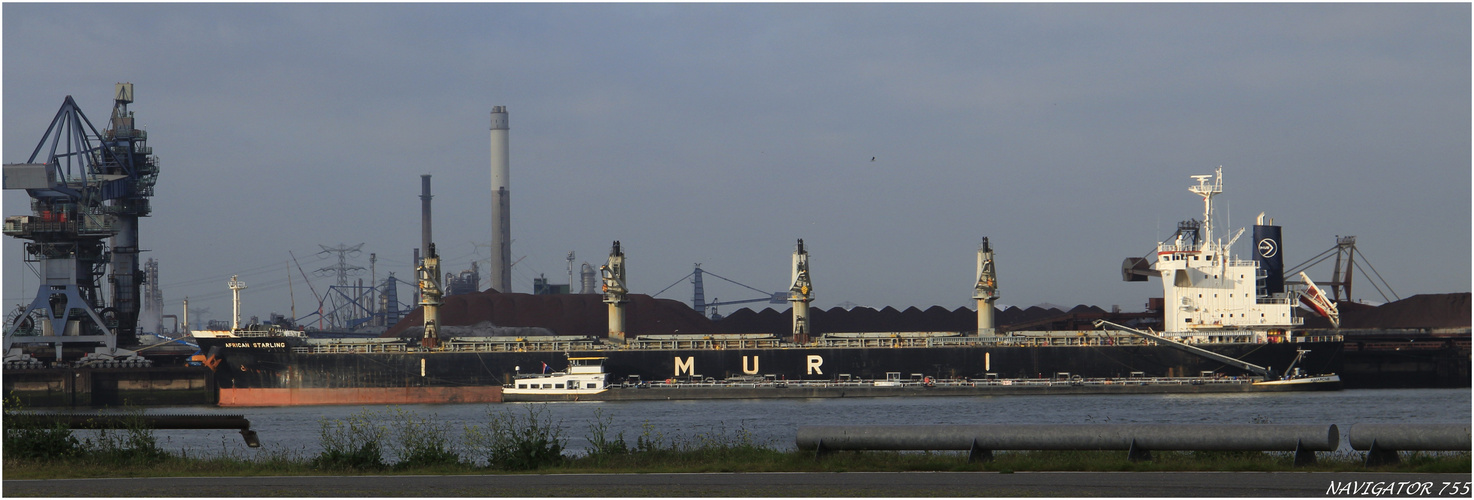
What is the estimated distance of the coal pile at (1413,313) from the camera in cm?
7875

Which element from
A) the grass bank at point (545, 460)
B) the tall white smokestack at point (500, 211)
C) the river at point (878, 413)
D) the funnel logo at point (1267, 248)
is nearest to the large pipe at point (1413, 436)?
the grass bank at point (545, 460)

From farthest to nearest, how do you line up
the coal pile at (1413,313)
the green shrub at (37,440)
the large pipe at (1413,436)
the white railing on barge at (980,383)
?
the coal pile at (1413,313)
the white railing on barge at (980,383)
the green shrub at (37,440)
the large pipe at (1413,436)

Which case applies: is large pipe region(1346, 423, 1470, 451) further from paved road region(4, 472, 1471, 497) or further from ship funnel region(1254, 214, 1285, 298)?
ship funnel region(1254, 214, 1285, 298)

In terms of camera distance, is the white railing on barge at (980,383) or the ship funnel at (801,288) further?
the ship funnel at (801,288)

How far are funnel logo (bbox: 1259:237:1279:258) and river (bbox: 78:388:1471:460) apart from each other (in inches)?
312

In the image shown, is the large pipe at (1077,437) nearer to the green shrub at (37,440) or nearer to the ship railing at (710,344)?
the green shrub at (37,440)

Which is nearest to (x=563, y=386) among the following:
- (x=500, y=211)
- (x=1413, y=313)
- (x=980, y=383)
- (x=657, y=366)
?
(x=657, y=366)

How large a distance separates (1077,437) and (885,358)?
141 feet

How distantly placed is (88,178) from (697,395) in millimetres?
48098

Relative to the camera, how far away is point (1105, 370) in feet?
189

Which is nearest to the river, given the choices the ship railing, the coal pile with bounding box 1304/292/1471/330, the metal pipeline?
the ship railing

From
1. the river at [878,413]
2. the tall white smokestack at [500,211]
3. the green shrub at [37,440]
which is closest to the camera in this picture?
the green shrub at [37,440]

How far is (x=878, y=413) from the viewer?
43.4 m

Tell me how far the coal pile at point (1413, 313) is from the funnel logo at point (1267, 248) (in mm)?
20544
